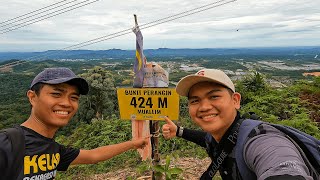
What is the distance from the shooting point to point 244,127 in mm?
1716

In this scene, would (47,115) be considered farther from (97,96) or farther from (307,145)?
(97,96)

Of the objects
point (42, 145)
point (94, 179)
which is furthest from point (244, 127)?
point (94, 179)

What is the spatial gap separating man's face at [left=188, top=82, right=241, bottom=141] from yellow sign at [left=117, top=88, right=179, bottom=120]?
909 millimetres

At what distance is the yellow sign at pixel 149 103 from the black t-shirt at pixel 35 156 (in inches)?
34.1

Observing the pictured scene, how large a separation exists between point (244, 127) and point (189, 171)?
3.62m

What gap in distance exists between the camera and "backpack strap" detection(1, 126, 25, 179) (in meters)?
1.94

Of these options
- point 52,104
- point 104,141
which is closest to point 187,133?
point 52,104

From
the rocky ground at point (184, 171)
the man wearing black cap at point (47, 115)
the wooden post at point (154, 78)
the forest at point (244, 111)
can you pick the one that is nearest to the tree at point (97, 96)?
the forest at point (244, 111)

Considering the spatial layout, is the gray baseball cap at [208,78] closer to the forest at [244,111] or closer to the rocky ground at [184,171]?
the forest at [244,111]

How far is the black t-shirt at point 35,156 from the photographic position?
1910 millimetres

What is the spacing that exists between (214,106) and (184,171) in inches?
133

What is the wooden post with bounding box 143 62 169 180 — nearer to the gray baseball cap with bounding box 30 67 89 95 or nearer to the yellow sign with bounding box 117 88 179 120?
the yellow sign with bounding box 117 88 179 120

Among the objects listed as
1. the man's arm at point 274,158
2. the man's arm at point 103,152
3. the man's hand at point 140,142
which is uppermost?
the man's arm at point 274,158

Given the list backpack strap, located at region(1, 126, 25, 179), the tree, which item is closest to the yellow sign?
backpack strap, located at region(1, 126, 25, 179)
